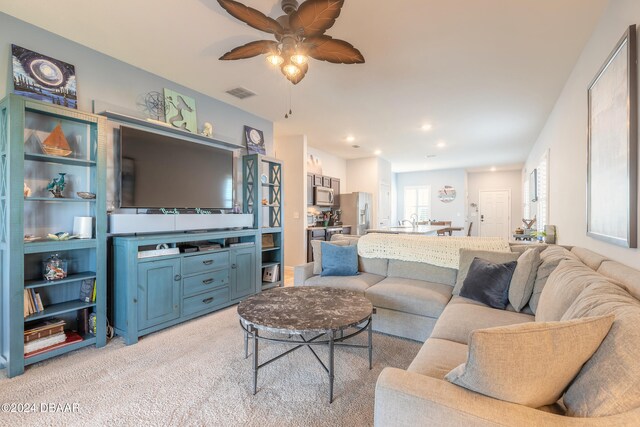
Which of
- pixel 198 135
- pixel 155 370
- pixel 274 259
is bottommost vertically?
pixel 155 370

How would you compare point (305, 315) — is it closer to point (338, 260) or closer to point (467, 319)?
point (467, 319)

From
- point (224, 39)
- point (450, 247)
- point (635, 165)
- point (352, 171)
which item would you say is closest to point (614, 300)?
point (635, 165)

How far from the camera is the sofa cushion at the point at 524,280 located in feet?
7.07

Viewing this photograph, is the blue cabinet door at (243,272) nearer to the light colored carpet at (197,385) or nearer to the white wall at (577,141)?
the light colored carpet at (197,385)

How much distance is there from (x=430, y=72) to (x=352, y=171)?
5033 millimetres

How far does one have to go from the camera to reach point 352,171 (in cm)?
816

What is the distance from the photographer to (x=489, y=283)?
7.64ft

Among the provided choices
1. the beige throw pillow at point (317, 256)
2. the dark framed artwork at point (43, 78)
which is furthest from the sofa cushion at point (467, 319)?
the dark framed artwork at point (43, 78)

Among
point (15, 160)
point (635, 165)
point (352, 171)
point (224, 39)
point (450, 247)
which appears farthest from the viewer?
point (352, 171)

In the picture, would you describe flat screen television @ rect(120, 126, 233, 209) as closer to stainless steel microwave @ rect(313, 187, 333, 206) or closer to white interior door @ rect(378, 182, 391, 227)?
stainless steel microwave @ rect(313, 187, 333, 206)

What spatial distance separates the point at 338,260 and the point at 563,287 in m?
2.01

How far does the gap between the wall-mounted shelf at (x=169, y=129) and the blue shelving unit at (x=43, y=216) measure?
275 mm

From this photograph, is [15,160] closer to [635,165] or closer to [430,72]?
[430,72]

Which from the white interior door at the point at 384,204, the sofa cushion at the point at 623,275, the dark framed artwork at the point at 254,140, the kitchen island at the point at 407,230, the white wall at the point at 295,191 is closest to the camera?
the sofa cushion at the point at 623,275
